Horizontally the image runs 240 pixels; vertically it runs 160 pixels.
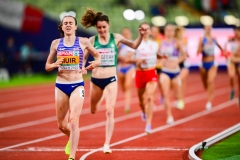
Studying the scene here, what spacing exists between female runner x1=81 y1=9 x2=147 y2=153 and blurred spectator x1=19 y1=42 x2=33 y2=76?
22272 mm

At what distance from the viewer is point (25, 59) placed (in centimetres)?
3369

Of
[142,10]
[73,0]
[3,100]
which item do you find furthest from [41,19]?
[3,100]

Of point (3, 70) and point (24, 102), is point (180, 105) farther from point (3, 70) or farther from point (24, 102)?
point (3, 70)

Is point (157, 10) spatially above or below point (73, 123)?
above

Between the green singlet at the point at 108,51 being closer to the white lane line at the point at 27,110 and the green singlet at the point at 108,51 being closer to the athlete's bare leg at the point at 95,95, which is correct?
the athlete's bare leg at the point at 95,95

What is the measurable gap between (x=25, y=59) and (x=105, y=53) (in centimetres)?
2280

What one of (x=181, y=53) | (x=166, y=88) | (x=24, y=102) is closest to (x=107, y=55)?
(x=166, y=88)

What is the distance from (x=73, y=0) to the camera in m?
39.4

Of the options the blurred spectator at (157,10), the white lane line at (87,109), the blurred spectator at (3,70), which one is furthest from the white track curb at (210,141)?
the blurred spectator at (157,10)

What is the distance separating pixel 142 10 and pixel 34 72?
9578mm

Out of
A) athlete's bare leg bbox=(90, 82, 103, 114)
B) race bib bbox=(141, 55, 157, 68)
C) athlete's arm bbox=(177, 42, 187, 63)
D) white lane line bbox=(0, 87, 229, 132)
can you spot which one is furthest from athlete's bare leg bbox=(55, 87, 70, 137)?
athlete's arm bbox=(177, 42, 187, 63)

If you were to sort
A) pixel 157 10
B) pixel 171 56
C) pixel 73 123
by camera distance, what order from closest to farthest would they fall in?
1. pixel 73 123
2. pixel 171 56
3. pixel 157 10

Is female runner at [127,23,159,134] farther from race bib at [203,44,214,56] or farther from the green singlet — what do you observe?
race bib at [203,44,214,56]

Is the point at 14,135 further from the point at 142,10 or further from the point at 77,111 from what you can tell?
the point at 142,10
